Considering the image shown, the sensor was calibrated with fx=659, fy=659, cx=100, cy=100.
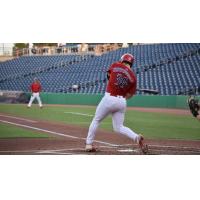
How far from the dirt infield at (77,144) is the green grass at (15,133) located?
5 centimetres

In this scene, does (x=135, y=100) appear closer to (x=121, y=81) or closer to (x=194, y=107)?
(x=121, y=81)

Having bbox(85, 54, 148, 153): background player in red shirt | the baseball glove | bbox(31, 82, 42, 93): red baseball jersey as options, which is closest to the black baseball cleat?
bbox(85, 54, 148, 153): background player in red shirt

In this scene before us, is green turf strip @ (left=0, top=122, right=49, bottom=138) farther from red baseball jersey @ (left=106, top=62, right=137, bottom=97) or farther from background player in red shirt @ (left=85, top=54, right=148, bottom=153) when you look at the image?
red baseball jersey @ (left=106, top=62, right=137, bottom=97)

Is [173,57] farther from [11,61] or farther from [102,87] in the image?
[11,61]

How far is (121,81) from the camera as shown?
6703 millimetres

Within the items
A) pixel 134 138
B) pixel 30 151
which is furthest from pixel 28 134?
pixel 134 138

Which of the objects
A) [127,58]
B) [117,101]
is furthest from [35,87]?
[127,58]

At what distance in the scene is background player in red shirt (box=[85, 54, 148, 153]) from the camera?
6.69 meters

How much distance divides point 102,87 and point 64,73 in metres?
0.49

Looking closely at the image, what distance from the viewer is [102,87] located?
689 centimetres

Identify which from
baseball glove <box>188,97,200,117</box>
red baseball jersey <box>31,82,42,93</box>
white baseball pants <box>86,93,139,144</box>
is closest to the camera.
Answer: white baseball pants <box>86,93,139,144</box>

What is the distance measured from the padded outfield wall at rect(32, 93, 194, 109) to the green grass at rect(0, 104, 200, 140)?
84mm

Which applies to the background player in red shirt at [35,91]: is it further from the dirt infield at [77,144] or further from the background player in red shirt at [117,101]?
the background player in red shirt at [117,101]

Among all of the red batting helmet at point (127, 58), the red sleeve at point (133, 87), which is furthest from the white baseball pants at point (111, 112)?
the red batting helmet at point (127, 58)
